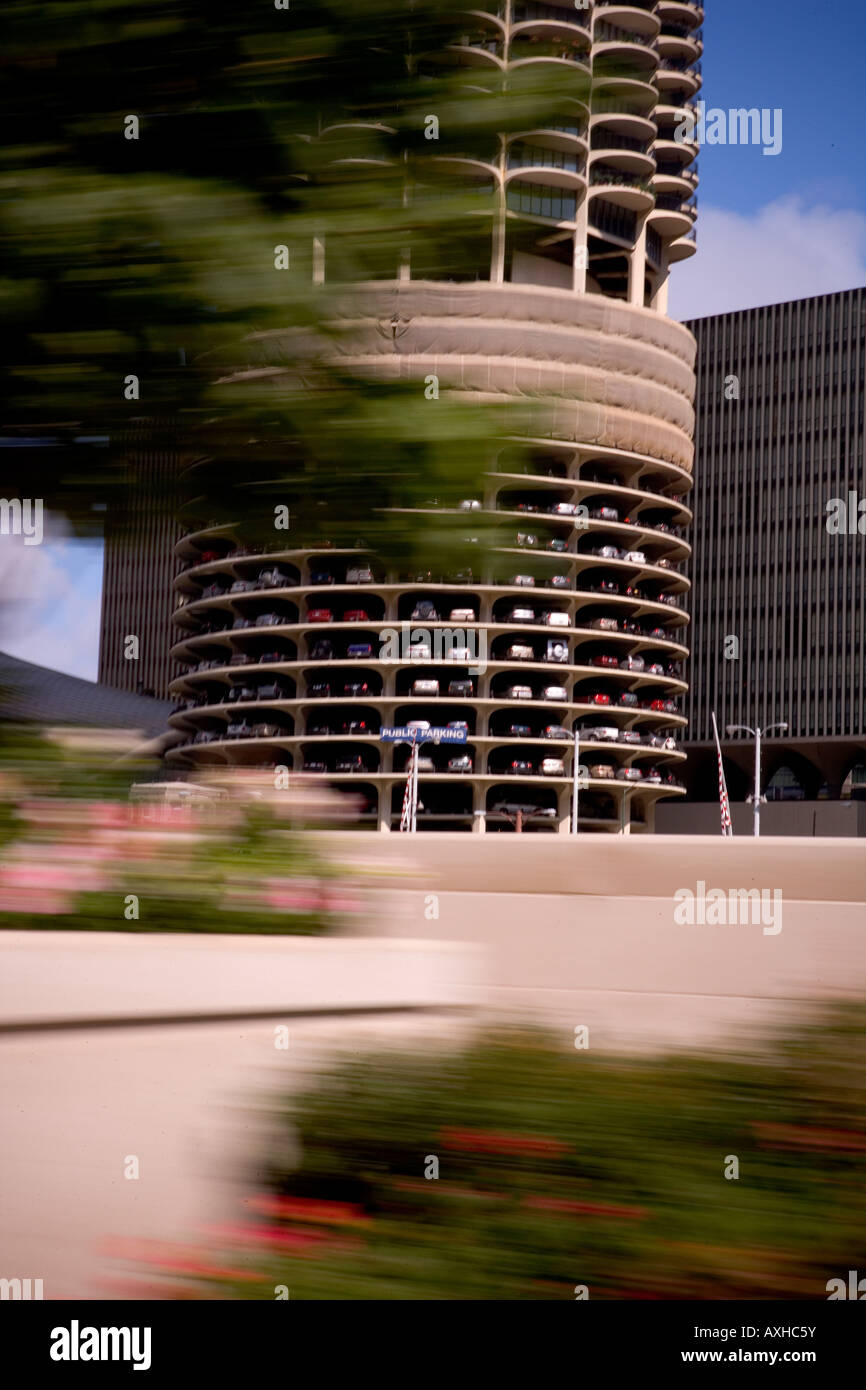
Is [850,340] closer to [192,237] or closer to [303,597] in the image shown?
[303,597]

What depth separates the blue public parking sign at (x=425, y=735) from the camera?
238ft

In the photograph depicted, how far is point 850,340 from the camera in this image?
361 ft

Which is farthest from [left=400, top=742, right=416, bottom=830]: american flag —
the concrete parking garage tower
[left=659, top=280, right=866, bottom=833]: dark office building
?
[left=659, top=280, right=866, bottom=833]: dark office building

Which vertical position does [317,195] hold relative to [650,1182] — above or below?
above

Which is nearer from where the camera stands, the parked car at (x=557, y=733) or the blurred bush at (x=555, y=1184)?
the blurred bush at (x=555, y=1184)

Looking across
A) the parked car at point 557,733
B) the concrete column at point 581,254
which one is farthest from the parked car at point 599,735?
the concrete column at point 581,254

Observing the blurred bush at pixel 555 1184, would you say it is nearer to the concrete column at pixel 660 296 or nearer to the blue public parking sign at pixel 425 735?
the blue public parking sign at pixel 425 735

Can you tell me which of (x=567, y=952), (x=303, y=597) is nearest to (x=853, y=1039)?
(x=567, y=952)

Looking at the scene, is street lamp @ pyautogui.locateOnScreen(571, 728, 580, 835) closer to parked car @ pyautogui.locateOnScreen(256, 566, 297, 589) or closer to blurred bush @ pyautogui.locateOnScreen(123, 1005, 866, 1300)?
parked car @ pyautogui.locateOnScreen(256, 566, 297, 589)

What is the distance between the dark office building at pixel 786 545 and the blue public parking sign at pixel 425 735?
44.7 meters

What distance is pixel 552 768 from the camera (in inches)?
2960

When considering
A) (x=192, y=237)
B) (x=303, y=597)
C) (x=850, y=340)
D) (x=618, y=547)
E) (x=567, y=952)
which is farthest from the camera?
(x=850, y=340)

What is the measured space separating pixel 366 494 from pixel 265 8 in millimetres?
1422

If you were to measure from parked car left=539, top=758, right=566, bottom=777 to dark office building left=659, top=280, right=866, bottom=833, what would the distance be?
3991cm
